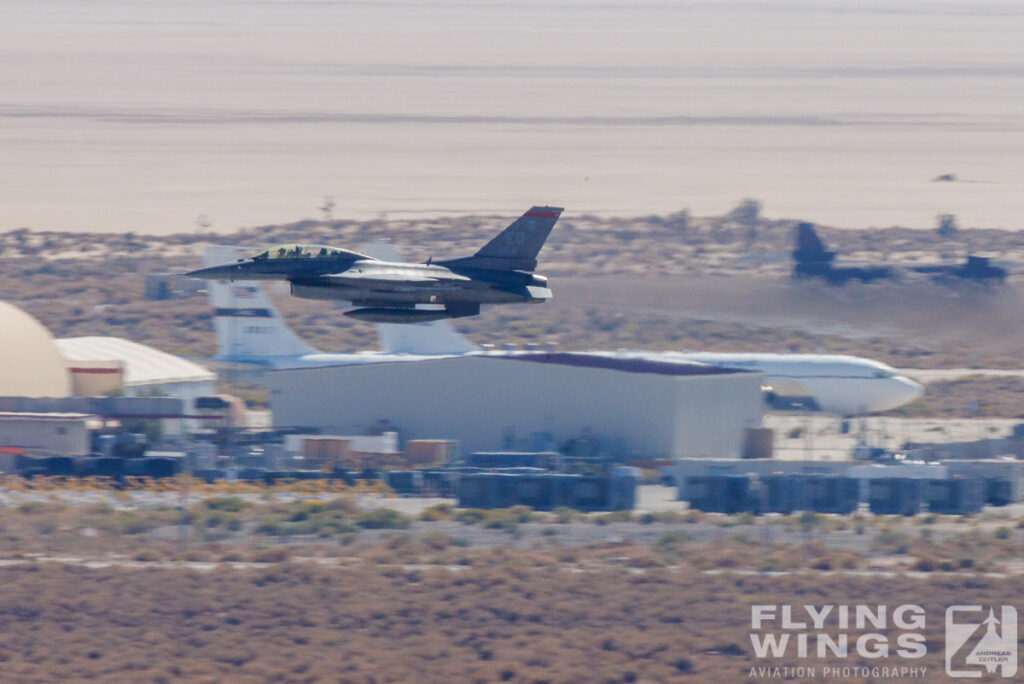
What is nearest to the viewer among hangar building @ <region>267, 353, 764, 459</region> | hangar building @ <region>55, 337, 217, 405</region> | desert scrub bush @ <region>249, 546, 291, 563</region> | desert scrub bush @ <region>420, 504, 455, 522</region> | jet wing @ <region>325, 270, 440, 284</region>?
jet wing @ <region>325, 270, 440, 284</region>

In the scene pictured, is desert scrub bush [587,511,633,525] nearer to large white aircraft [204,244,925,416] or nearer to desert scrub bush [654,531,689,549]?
desert scrub bush [654,531,689,549]

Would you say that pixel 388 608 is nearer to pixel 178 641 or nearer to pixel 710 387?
pixel 178 641

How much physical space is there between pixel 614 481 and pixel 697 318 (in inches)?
800

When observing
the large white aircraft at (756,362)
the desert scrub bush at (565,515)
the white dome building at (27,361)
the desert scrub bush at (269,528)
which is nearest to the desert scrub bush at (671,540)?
the desert scrub bush at (565,515)

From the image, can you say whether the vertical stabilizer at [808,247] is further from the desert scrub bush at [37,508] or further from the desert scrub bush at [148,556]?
the desert scrub bush at [148,556]

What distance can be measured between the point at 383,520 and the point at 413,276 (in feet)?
43.6

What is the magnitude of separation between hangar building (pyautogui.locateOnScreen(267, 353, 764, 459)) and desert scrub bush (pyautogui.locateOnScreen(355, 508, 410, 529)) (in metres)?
12.1

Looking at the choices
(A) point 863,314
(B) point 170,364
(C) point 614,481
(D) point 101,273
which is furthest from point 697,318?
(D) point 101,273

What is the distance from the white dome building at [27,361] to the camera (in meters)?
63.8

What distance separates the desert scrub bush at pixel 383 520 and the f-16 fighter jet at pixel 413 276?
1195 centimetres

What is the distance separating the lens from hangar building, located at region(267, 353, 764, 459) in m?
58.9

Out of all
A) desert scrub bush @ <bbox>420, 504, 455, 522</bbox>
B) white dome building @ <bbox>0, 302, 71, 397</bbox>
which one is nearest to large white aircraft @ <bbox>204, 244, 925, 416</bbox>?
white dome building @ <bbox>0, 302, 71, 397</bbox>

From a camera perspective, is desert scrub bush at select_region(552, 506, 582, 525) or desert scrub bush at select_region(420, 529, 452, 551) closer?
desert scrub bush at select_region(420, 529, 452, 551)

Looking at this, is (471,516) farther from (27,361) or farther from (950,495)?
(27,361)
